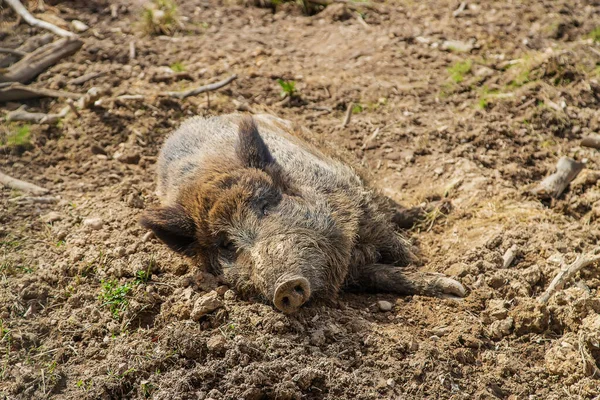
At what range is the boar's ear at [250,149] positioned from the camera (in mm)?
4852

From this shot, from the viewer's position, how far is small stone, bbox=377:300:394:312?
179 inches

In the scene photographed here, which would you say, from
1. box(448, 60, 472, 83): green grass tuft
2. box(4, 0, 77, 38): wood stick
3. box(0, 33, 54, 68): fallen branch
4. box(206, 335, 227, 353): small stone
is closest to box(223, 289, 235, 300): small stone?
box(206, 335, 227, 353): small stone

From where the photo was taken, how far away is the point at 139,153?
635 centimetres

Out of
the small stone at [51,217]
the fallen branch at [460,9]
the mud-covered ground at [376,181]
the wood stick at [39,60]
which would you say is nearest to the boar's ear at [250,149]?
the mud-covered ground at [376,181]

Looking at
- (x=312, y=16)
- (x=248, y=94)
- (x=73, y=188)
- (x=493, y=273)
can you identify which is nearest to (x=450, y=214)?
(x=493, y=273)

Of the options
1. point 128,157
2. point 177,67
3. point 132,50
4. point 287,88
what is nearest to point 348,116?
point 287,88

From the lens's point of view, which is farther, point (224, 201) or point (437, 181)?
point (437, 181)

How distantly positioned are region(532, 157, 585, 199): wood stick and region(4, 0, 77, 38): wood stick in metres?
5.59

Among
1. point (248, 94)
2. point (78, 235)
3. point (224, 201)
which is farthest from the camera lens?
point (248, 94)

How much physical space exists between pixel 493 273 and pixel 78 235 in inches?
123

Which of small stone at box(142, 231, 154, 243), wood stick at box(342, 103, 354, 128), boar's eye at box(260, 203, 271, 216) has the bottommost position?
wood stick at box(342, 103, 354, 128)

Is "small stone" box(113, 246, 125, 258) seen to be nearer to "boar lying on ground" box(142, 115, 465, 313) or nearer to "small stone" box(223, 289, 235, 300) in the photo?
"boar lying on ground" box(142, 115, 465, 313)

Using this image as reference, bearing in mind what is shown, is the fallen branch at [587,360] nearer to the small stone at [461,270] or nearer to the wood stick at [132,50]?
the small stone at [461,270]

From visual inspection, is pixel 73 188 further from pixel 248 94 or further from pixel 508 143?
pixel 508 143
